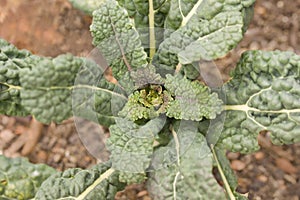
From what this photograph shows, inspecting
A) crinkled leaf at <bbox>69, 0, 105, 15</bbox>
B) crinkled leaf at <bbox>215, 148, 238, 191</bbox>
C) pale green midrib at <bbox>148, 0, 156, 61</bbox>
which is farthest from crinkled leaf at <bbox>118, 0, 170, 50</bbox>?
crinkled leaf at <bbox>215, 148, 238, 191</bbox>

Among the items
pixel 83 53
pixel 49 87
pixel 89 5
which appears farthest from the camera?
pixel 83 53

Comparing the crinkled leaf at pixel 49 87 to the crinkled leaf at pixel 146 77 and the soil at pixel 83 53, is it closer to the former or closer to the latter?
the crinkled leaf at pixel 146 77

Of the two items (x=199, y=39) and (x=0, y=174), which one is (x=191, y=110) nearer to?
(x=199, y=39)

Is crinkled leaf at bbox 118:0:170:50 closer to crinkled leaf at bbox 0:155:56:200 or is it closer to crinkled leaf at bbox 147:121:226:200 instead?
crinkled leaf at bbox 147:121:226:200

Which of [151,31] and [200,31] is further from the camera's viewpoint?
[151,31]

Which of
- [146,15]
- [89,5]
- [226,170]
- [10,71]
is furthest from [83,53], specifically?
[226,170]

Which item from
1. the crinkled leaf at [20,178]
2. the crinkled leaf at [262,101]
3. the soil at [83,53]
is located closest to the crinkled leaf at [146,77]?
the crinkled leaf at [262,101]

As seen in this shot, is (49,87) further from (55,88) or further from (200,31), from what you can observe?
(200,31)
